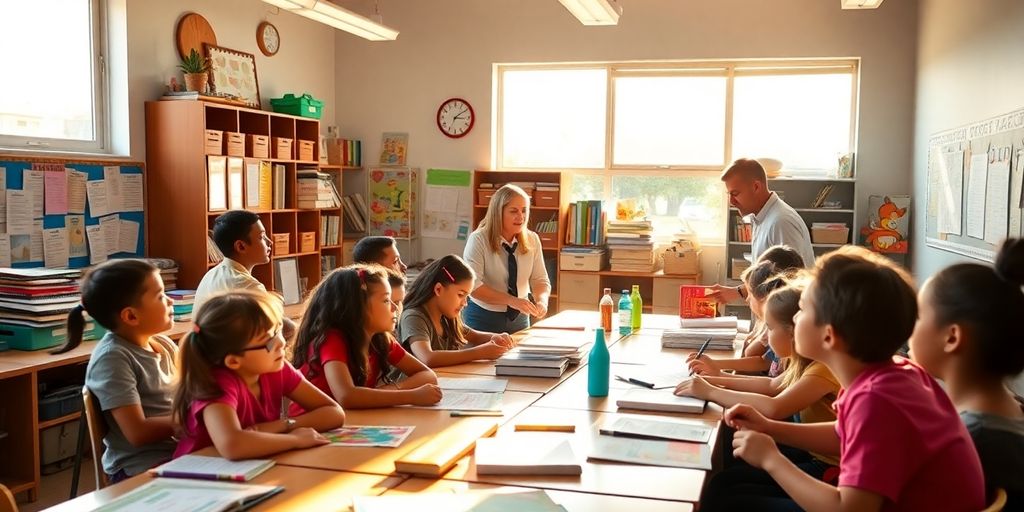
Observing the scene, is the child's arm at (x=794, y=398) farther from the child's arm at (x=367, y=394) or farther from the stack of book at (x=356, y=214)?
the stack of book at (x=356, y=214)

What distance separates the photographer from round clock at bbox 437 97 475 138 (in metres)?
6.87

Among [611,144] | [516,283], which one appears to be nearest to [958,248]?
[516,283]

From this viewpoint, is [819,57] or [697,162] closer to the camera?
[819,57]

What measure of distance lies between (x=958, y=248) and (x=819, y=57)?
2164 mm

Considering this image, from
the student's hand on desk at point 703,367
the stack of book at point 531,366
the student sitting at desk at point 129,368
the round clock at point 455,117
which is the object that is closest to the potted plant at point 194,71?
the round clock at point 455,117

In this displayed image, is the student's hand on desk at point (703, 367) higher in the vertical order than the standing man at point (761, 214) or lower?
lower

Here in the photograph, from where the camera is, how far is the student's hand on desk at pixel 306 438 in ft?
7.01

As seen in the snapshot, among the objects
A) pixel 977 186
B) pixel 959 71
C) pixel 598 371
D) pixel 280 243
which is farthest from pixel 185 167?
pixel 959 71

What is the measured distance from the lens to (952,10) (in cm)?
491

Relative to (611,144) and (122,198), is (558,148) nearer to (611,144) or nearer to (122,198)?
(611,144)

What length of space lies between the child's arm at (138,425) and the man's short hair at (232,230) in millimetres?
1427

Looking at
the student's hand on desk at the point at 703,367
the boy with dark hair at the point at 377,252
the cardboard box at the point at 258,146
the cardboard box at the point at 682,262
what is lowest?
the student's hand on desk at the point at 703,367

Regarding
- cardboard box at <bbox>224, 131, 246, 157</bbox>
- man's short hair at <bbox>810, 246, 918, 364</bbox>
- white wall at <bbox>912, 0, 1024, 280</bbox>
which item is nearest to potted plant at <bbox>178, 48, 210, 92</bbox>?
cardboard box at <bbox>224, 131, 246, 157</bbox>

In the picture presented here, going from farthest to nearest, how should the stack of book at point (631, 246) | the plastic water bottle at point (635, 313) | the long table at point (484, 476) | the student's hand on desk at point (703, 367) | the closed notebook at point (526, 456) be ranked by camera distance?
the stack of book at point (631, 246), the plastic water bottle at point (635, 313), the student's hand on desk at point (703, 367), the closed notebook at point (526, 456), the long table at point (484, 476)
